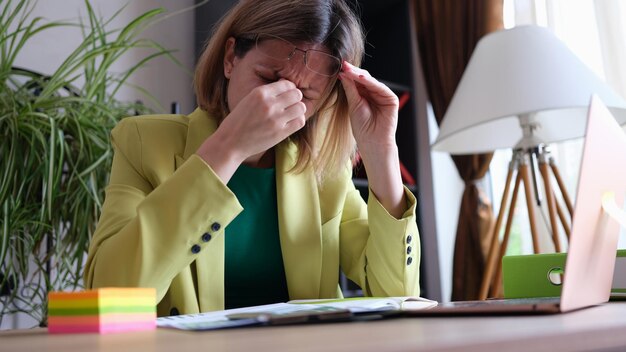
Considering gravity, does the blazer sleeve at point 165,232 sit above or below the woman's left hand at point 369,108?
below

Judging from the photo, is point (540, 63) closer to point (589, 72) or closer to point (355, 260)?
point (589, 72)

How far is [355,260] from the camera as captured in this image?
1.26 m

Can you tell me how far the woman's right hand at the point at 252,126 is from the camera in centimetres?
92

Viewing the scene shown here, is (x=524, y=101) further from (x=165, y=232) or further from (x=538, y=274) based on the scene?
(x=165, y=232)

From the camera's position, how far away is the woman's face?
1134 mm

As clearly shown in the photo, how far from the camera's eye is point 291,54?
1135 mm

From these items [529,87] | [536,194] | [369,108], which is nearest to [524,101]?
[529,87]

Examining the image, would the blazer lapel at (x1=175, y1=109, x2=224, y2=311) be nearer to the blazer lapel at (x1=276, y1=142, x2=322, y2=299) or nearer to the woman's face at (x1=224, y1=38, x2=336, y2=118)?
the blazer lapel at (x1=276, y1=142, x2=322, y2=299)

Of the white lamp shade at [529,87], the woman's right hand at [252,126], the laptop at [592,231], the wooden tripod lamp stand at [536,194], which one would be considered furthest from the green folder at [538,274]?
the wooden tripod lamp stand at [536,194]

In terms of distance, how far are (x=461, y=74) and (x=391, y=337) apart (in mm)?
2355

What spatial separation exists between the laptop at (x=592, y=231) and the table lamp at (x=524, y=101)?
105cm

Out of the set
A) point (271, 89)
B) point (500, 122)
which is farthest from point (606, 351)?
point (500, 122)

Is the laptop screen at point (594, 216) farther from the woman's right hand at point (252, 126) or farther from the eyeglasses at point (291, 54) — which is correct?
the eyeglasses at point (291, 54)

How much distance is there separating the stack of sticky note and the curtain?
204cm
